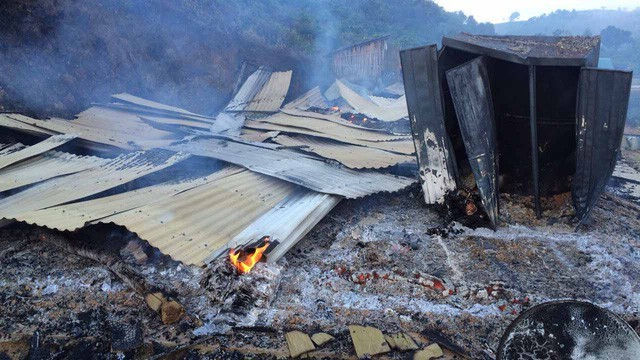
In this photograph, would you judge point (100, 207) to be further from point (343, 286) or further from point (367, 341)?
point (367, 341)

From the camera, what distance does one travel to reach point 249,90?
483 inches

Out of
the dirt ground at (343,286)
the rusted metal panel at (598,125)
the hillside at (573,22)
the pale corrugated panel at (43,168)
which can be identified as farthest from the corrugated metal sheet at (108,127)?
the hillside at (573,22)

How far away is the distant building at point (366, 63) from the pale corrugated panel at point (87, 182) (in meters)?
13.1

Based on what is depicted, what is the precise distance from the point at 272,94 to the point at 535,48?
822cm

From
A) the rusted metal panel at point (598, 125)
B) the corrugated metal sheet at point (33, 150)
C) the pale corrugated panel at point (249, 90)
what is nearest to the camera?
the rusted metal panel at point (598, 125)

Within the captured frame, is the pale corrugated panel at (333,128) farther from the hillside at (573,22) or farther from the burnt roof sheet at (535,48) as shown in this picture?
the hillside at (573,22)

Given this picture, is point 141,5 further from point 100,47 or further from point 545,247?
point 545,247

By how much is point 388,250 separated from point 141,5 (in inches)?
474

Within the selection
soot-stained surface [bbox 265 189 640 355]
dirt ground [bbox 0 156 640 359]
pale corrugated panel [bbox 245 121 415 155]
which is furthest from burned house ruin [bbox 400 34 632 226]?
pale corrugated panel [bbox 245 121 415 155]

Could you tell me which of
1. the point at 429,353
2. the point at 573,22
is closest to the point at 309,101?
the point at 429,353

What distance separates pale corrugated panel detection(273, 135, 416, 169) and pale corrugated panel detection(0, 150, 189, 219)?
7.45 ft

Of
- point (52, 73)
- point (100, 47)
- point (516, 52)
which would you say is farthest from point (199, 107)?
point (516, 52)

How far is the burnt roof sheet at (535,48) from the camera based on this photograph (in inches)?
172

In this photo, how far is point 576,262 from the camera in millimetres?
4238
